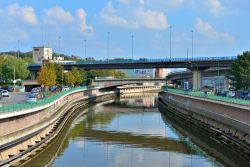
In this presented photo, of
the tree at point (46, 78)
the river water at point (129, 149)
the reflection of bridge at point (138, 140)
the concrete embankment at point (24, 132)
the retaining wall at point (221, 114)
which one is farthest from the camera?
the tree at point (46, 78)

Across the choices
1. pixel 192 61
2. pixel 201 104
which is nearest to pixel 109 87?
pixel 192 61

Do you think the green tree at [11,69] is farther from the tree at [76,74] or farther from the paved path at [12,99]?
the paved path at [12,99]

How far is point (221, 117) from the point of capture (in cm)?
5528

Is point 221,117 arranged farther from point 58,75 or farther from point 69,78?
point 69,78

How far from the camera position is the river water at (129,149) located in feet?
134

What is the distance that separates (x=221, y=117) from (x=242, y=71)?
3854cm

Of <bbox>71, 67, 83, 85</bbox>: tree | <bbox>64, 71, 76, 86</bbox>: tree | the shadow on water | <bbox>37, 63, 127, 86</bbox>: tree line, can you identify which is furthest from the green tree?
the shadow on water

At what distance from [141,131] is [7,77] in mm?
77835

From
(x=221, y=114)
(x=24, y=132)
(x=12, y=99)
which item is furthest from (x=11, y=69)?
(x=24, y=132)

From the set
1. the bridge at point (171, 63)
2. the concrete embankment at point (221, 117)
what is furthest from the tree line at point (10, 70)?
the concrete embankment at point (221, 117)

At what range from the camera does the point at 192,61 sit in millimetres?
111062

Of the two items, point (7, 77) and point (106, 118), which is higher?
point (7, 77)

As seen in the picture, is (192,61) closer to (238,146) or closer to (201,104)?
(201,104)

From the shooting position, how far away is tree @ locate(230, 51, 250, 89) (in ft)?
299
